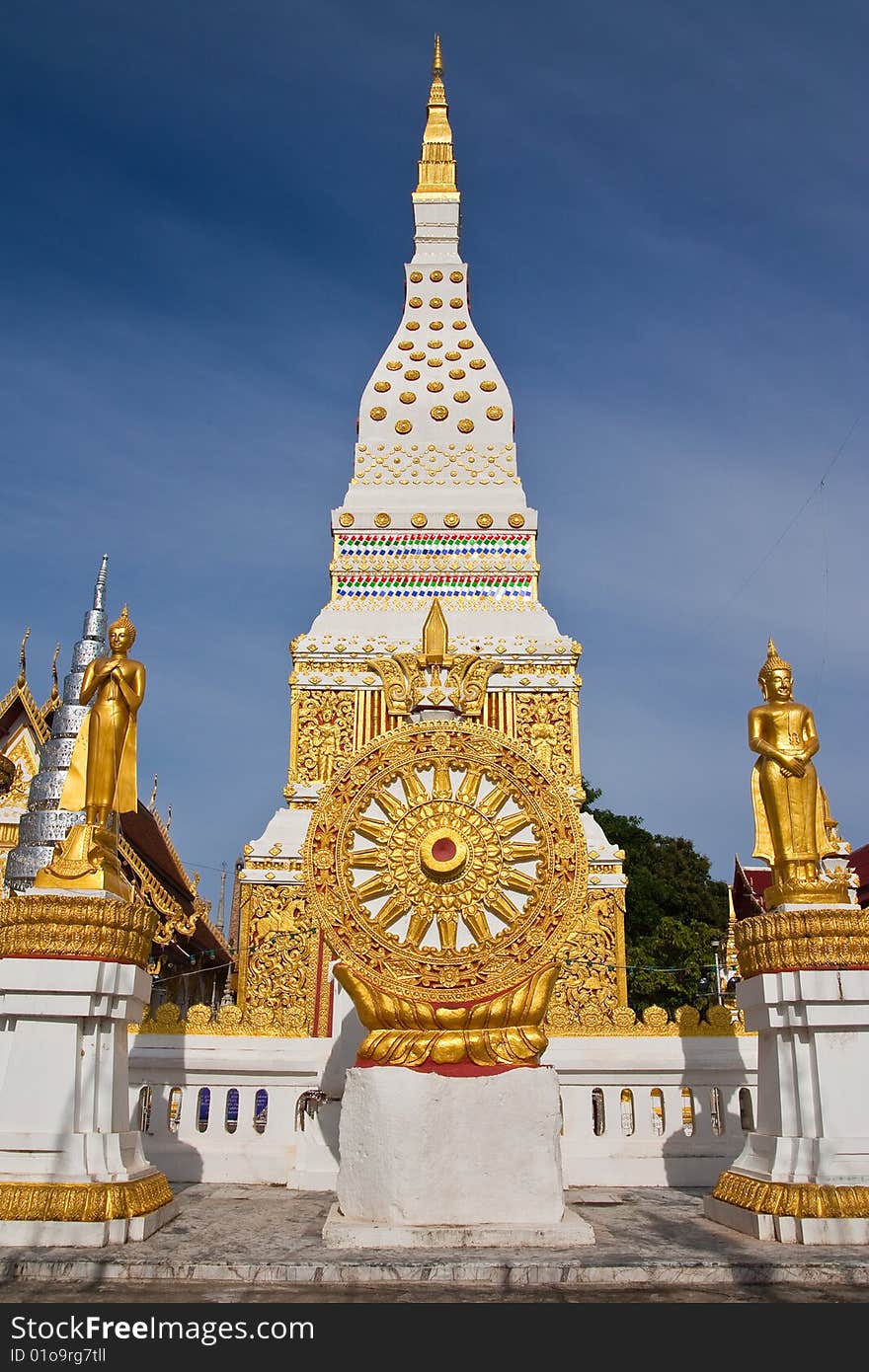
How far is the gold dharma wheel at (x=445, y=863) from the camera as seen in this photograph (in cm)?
812

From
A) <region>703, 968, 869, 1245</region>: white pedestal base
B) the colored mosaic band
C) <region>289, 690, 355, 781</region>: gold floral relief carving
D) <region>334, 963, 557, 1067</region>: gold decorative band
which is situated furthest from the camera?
the colored mosaic band

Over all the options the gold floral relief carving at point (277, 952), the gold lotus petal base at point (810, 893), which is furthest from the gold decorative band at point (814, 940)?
the gold floral relief carving at point (277, 952)

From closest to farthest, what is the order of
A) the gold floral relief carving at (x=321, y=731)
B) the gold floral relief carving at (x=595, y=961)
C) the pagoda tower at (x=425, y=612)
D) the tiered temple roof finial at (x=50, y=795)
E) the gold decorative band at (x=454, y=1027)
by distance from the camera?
the gold decorative band at (x=454, y=1027), the gold floral relief carving at (x=595, y=961), the pagoda tower at (x=425, y=612), the gold floral relief carving at (x=321, y=731), the tiered temple roof finial at (x=50, y=795)

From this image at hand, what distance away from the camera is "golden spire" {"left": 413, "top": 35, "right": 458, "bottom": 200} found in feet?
74.6

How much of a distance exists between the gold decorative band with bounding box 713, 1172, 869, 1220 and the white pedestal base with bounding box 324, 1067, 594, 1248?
1303 mm

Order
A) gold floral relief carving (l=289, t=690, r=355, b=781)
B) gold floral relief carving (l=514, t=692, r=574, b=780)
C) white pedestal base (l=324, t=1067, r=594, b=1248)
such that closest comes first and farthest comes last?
white pedestal base (l=324, t=1067, r=594, b=1248) → gold floral relief carving (l=289, t=690, r=355, b=781) → gold floral relief carving (l=514, t=692, r=574, b=780)

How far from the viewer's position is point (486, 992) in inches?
316

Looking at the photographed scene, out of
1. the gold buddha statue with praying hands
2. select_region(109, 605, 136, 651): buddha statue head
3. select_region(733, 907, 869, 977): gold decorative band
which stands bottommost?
select_region(733, 907, 869, 977): gold decorative band

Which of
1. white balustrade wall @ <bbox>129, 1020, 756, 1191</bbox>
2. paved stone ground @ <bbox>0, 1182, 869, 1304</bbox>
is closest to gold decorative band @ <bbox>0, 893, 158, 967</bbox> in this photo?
paved stone ground @ <bbox>0, 1182, 869, 1304</bbox>

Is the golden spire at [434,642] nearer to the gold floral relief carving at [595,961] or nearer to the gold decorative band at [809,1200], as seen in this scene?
the gold decorative band at [809,1200]

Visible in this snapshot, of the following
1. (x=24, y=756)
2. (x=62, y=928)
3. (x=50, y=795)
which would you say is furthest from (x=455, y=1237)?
(x=24, y=756)

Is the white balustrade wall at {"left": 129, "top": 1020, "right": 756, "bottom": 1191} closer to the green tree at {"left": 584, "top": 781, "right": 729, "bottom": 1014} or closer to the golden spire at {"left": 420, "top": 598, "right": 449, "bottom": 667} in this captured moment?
the golden spire at {"left": 420, "top": 598, "right": 449, "bottom": 667}

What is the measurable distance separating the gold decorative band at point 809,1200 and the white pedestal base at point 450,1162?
1.30m
